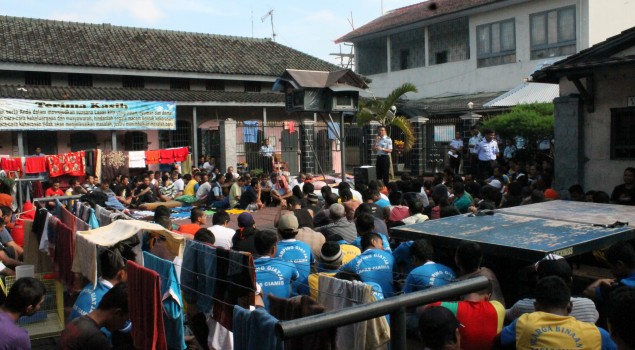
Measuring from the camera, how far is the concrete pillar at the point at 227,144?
66.5ft

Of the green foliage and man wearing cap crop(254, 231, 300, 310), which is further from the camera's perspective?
the green foliage

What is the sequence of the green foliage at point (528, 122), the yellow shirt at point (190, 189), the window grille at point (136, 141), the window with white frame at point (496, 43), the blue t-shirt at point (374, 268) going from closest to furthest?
the blue t-shirt at point (374, 268)
the yellow shirt at point (190, 189)
the green foliage at point (528, 122)
the window grille at point (136, 141)
the window with white frame at point (496, 43)

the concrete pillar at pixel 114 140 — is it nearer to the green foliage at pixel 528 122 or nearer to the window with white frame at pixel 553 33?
the green foliage at pixel 528 122

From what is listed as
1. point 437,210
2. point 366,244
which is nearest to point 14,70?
point 437,210

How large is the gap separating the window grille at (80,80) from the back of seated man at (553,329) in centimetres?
2286

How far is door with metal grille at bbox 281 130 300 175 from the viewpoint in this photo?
21891mm

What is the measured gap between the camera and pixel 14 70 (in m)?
21.6

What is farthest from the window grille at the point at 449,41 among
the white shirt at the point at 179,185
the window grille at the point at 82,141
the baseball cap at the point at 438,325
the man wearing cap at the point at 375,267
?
the baseball cap at the point at 438,325

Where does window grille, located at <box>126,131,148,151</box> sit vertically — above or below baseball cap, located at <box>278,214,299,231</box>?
above

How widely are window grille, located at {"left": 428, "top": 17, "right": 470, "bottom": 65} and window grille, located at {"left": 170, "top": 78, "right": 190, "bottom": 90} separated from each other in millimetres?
12806

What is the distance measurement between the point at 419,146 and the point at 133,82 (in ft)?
39.6

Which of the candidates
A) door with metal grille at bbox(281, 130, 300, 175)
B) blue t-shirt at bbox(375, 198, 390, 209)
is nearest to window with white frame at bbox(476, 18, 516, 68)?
door with metal grille at bbox(281, 130, 300, 175)

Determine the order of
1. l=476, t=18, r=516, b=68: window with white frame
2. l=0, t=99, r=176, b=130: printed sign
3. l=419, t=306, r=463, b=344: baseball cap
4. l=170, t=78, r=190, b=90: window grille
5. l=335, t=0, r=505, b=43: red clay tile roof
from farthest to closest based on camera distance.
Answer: l=335, t=0, r=505, b=43: red clay tile roof < l=476, t=18, r=516, b=68: window with white frame < l=170, t=78, r=190, b=90: window grille < l=0, t=99, r=176, b=130: printed sign < l=419, t=306, r=463, b=344: baseball cap

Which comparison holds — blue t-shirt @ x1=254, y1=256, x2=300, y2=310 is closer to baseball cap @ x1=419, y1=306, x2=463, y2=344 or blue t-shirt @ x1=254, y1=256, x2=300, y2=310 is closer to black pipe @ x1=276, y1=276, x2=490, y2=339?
baseball cap @ x1=419, y1=306, x2=463, y2=344
